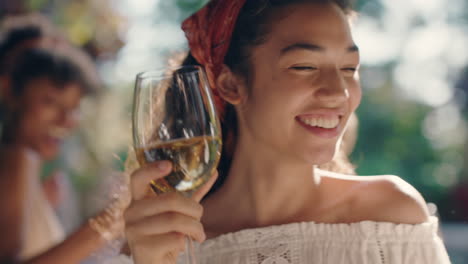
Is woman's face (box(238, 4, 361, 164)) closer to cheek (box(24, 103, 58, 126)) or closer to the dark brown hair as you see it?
the dark brown hair

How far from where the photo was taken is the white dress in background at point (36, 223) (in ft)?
8.73

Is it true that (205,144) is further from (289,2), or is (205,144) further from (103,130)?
(103,130)

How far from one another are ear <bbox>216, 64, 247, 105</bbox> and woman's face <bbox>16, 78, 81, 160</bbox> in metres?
1.54

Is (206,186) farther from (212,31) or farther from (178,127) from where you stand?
(212,31)

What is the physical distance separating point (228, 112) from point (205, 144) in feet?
2.62

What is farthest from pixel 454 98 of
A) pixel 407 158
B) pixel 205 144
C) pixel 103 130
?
pixel 205 144

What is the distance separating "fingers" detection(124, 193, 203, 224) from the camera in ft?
3.10

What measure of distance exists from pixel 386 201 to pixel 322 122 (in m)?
0.24

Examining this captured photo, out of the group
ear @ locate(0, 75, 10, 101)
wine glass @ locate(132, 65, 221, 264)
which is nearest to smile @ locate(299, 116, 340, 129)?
wine glass @ locate(132, 65, 221, 264)

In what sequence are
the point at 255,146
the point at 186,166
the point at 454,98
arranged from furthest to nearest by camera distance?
the point at 454,98 → the point at 255,146 → the point at 186,166

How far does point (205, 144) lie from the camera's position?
36.6 inches

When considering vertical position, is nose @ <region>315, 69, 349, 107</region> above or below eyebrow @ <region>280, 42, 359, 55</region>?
below

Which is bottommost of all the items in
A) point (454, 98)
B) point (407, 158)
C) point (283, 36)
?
point (407, 158)

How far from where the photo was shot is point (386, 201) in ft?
4.61
